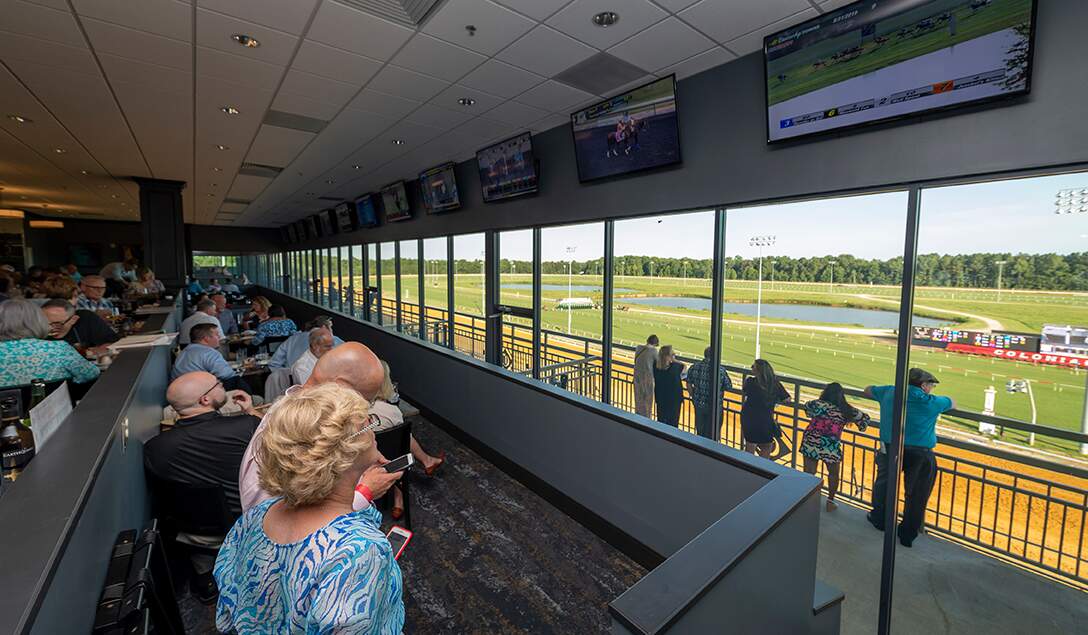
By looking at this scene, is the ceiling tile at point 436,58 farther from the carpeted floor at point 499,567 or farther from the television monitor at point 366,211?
the television monitor at point 366,211

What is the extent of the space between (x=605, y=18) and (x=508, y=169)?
7.58 ft

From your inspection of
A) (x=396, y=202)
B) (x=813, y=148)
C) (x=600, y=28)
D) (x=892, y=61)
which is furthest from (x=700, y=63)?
(x=396, y=202)

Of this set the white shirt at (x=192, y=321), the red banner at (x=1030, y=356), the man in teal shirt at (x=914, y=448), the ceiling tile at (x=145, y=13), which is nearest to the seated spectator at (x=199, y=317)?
the white shirt at (x=192, y=321)

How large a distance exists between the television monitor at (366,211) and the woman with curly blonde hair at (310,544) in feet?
24.4

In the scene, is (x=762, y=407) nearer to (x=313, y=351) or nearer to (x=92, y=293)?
(x=313, y=351)

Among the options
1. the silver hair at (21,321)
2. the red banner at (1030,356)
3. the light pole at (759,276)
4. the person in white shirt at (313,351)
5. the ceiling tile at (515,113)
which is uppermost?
the ceiling tile at (515,113)

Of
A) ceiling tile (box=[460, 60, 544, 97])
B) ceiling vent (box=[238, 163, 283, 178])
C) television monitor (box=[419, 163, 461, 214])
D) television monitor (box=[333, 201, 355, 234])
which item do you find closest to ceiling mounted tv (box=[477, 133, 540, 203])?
television monitor (box=[419, 163, 461, 214])

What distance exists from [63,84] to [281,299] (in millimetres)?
13602

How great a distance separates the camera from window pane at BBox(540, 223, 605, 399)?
395 centimetres

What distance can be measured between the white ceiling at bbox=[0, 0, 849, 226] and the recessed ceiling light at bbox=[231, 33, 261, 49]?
0.11 feet

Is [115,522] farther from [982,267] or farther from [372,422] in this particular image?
[982,267]

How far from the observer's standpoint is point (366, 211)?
8.01 metres

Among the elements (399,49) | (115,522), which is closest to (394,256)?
(399,49)

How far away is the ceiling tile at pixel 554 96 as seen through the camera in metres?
3.09
